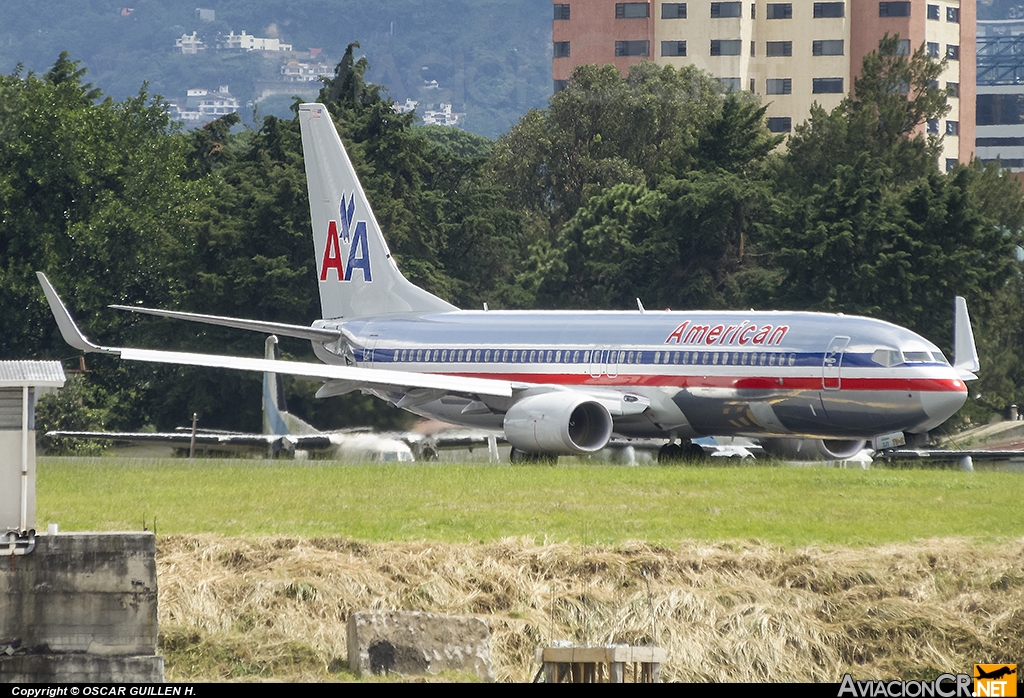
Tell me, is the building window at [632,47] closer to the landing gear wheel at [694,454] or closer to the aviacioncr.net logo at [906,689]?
the landing gear wheel at [694,454]

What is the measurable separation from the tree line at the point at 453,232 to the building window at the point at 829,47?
210 ft

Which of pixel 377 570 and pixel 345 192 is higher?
pixel 345 192

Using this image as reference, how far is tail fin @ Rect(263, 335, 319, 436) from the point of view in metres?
38.4

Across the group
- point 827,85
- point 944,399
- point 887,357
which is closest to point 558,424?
point 887,357

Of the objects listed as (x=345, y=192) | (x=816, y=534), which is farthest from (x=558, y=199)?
(x=816, y=534)

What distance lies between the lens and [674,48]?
13400cm

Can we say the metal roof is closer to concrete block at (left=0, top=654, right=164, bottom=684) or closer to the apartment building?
concrete block at (left=0, top=654, right=164, bottom=684)

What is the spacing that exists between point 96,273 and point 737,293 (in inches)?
970

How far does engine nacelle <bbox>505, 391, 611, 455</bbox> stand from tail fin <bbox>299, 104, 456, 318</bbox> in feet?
28.5

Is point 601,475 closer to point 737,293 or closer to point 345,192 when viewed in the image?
point 345,192

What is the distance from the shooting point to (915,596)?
1839 centimetres

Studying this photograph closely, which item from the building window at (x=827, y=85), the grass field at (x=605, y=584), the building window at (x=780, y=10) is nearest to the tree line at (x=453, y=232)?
the grass field at (x=605, y=584)

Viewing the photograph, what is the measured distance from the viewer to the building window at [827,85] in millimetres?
130875

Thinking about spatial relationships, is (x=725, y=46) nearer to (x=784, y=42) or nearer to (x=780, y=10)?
(x=784, y=42)
